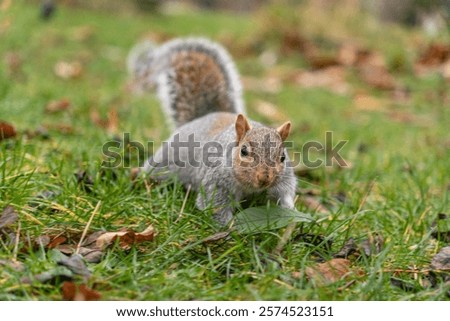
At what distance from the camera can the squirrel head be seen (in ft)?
7.47

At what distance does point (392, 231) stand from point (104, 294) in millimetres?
1264

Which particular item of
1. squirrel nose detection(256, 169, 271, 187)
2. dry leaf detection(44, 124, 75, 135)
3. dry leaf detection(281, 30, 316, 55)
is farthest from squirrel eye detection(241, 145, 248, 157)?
dry leaf detection(281, 30, 316, 55)

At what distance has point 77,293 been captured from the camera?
1782 mm

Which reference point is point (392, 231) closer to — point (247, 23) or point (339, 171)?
point (339, 171)

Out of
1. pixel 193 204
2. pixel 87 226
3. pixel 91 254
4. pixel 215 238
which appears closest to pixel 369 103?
pixel 193 204

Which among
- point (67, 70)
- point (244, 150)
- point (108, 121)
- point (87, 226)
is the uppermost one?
point (67, 70)

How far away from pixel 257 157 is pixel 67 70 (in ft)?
12.4

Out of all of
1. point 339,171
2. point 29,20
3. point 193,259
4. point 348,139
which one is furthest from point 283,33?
point 193,259

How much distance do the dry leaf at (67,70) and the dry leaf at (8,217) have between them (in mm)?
3630

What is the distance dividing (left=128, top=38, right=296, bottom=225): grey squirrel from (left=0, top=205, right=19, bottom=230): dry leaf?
2.33ft

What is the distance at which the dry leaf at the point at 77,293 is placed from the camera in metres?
1.77

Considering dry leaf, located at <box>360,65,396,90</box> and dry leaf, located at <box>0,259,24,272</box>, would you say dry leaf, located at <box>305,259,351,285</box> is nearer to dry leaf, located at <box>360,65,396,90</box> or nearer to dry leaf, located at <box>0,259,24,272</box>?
dry leaf, located at <box>0,259,24,272</box>

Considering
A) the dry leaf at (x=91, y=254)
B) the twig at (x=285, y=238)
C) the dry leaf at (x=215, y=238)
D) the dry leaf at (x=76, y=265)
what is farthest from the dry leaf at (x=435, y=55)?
the dry leaf at (x=76, y=265)

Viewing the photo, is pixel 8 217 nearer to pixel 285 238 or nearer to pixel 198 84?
pixel 285 238
